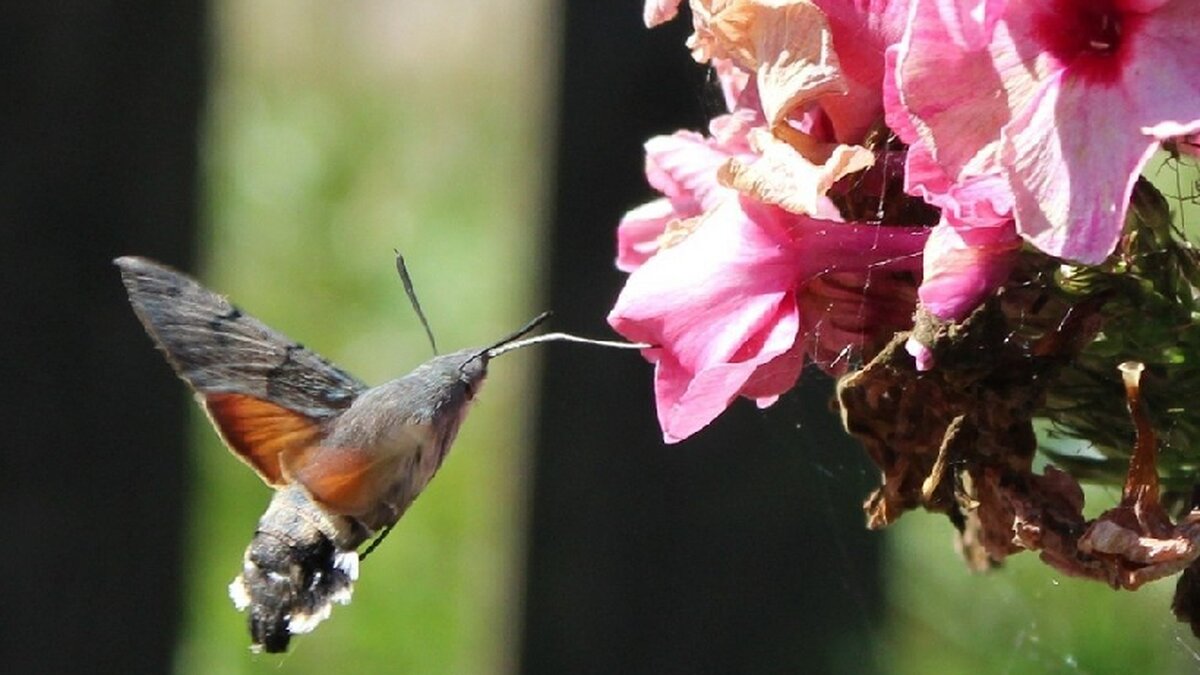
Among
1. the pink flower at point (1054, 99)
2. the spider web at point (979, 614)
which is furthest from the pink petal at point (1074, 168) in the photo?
the spider web at point (979, 614)

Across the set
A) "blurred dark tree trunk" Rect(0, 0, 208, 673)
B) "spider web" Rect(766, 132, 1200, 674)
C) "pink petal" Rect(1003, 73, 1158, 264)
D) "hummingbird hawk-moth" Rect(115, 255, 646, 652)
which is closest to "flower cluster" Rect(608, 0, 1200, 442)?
"pink petal" Rect(1003, 73, 1158, 264)

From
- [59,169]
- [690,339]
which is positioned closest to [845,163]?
[690,339]

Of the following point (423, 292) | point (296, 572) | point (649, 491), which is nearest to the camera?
point (296, 572)

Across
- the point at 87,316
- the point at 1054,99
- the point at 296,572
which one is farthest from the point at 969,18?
the point at 87,316

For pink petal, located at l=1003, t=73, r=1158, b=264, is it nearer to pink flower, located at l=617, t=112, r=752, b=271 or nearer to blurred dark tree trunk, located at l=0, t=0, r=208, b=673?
pink flower, located at l=617, t=112, r=752, b=271

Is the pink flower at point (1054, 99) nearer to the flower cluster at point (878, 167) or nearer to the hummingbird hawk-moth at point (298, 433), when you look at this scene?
the flower cluster at point (878, 167)

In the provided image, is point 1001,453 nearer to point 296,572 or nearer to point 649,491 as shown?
point 296,572
